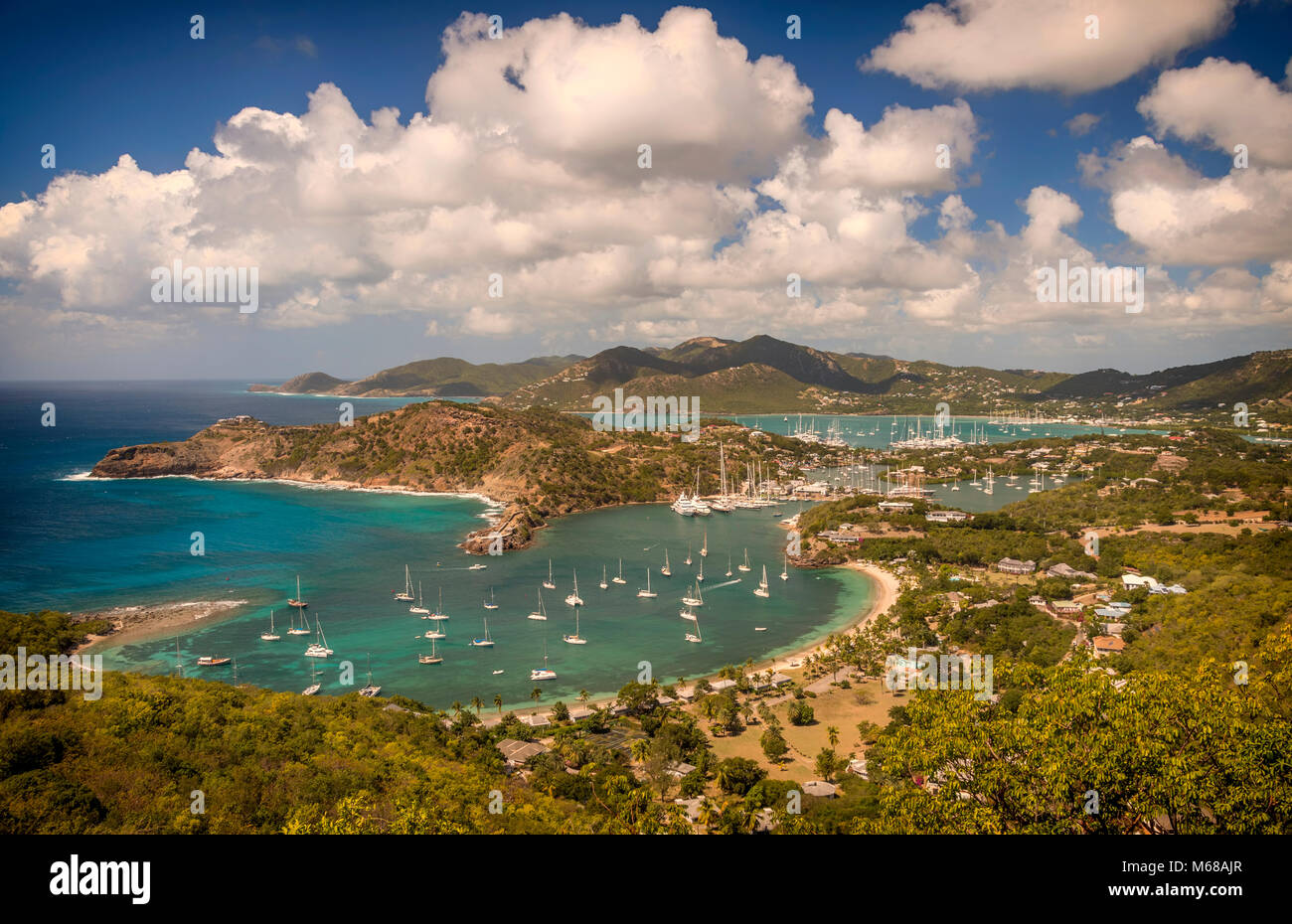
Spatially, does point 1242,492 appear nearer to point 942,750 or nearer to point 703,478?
point 703,478

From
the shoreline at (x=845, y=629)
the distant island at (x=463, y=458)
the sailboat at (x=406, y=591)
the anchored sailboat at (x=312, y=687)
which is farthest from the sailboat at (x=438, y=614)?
the distant island at (x=463, y=458)

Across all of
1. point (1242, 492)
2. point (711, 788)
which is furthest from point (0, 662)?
point (1242, 492)

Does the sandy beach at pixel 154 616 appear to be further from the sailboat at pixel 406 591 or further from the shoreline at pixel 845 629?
the shoreline at pixel 845 629

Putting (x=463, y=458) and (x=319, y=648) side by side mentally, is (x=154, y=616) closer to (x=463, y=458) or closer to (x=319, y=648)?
(x=319, y=648)

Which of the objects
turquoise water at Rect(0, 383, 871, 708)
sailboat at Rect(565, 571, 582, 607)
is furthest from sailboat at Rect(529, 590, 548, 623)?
sailboat at Rect(565, 571, 582, 607)

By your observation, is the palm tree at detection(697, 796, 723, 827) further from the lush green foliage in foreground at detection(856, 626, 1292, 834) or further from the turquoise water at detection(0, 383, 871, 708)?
the turquoise water at detection(0, 383, 871, 708)

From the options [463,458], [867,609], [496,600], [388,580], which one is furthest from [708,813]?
[463,458]
